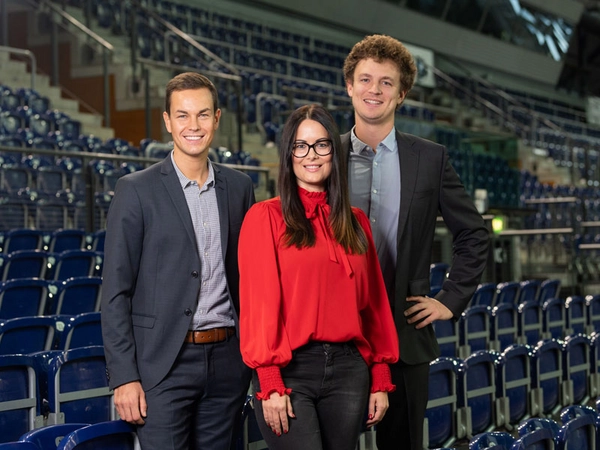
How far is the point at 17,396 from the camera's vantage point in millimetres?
3633

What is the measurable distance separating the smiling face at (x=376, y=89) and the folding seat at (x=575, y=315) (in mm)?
4954

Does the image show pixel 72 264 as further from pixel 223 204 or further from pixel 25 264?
pixel 223 204

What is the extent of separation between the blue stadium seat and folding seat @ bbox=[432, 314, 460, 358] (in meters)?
2.13

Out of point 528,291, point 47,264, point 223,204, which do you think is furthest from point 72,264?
point 223,204

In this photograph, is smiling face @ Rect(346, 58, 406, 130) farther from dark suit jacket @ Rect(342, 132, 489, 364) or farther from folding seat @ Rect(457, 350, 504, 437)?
folding seat @ Rect(457, 350, 504, 437)

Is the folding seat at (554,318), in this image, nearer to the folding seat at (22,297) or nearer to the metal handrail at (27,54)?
the folding seat at (22,297)

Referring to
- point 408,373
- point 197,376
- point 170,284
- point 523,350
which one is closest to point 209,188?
point 170,284

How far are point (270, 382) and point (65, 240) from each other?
5.39 metres

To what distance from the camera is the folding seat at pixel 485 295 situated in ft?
24.5

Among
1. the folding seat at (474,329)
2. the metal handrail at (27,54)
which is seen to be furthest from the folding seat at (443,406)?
the metal handrail at (27,54)

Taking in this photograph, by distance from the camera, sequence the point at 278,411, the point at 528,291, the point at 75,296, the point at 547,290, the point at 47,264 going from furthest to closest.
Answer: the point at 547,290 → the point at 528,291 → the point at 47,264 → the point at 75,296 → the point at 278,411

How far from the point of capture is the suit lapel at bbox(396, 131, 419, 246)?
2.79m

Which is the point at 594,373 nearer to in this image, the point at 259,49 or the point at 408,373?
the point at 408,373

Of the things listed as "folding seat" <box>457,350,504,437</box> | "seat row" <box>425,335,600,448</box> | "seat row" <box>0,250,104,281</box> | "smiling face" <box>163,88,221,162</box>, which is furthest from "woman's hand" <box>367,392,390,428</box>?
"seat row" <box>0,250,104,281</box>
